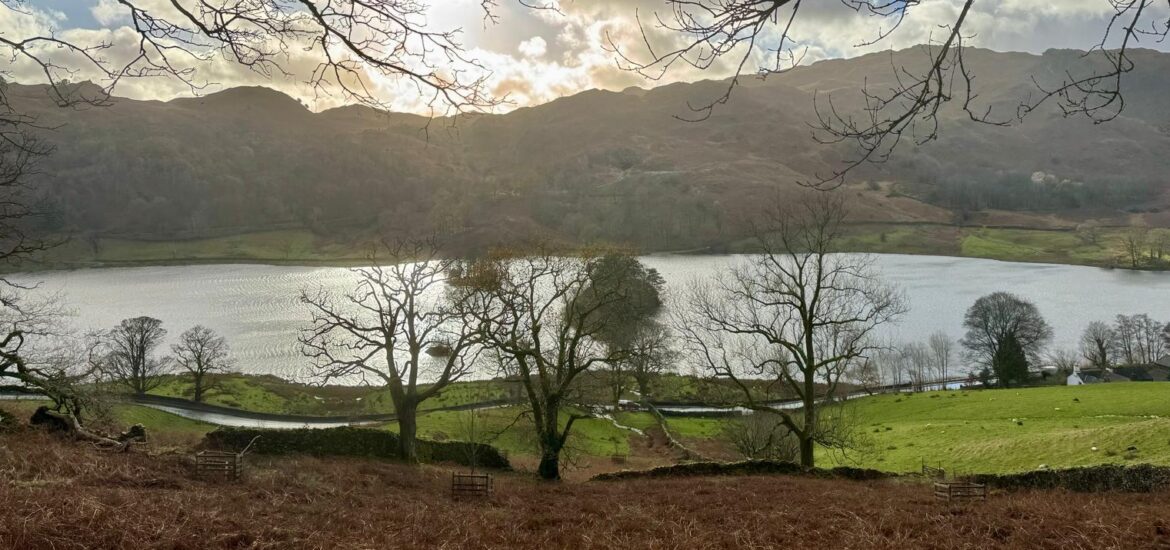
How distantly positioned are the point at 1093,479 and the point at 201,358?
56564mm

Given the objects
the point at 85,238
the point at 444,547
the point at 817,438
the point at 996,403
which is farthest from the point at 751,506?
the point at 85,238

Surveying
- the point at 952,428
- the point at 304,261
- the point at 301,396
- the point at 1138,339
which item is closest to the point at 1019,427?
the point at 952,428

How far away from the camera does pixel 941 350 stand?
6131 cm

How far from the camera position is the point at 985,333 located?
57344mm

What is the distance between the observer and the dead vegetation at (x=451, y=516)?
587 centimetres

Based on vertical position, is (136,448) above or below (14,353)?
below

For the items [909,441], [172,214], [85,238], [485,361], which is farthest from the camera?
[172,214]

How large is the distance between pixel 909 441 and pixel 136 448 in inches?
1203

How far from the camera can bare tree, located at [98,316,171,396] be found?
157 ft

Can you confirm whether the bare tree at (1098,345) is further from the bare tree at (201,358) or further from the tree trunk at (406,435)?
the bare tree at (201,358)

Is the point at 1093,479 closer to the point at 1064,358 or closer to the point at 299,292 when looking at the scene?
the point at 1064,358

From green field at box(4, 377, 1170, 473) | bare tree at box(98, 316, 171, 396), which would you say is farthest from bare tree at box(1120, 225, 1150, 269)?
bare tree at box(98, 316, 171, 396)

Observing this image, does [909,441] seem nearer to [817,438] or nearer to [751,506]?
[817,438]

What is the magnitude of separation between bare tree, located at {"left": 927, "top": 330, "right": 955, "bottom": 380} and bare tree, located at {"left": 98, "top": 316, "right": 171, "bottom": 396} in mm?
69956
